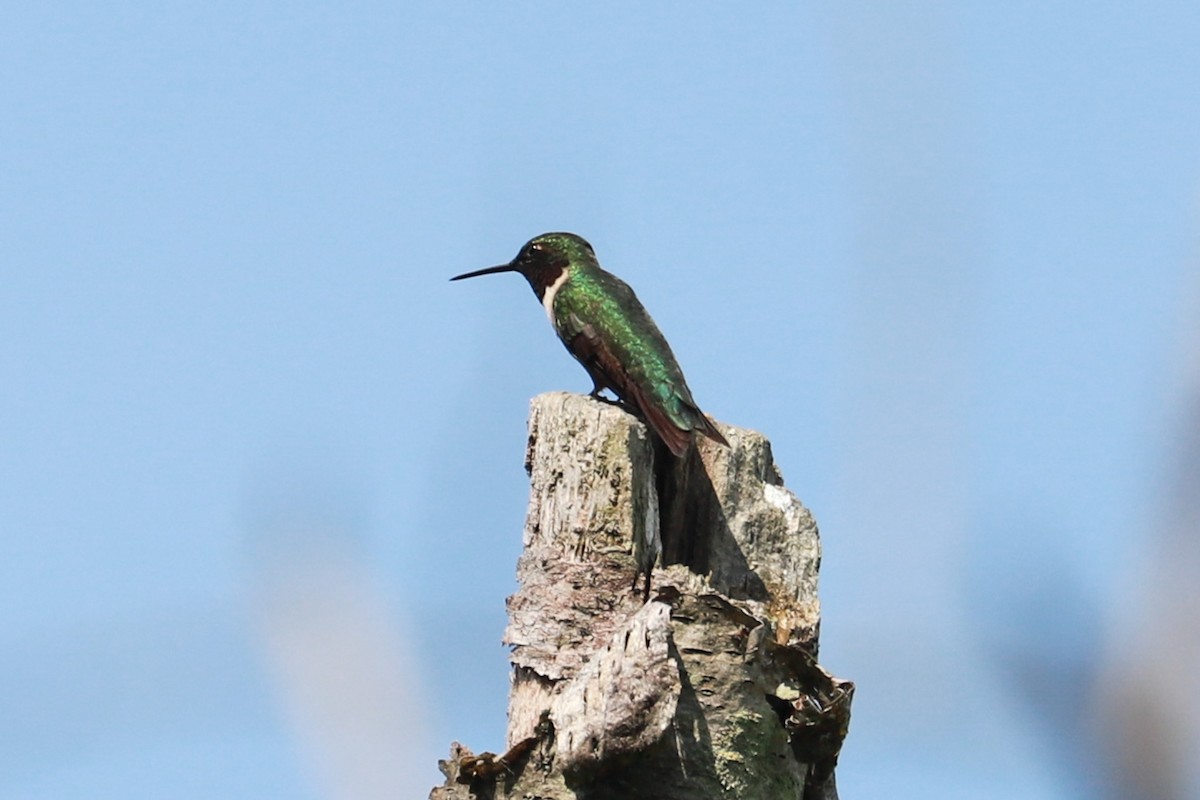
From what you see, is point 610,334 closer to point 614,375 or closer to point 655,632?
point 614,375

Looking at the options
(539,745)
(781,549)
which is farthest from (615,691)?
(781,549)

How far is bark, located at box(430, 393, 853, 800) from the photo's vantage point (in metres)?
3.87

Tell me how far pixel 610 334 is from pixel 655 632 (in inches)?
133

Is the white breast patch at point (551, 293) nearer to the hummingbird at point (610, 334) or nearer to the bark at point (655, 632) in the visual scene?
the hummingbird at point (610, 334)

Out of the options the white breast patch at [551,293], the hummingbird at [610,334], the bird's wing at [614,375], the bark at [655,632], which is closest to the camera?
the bark at [655,632]

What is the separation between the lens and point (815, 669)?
427cm

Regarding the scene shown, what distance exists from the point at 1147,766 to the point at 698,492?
414 cm

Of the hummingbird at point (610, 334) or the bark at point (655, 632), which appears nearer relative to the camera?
the bark at point (655, 632)

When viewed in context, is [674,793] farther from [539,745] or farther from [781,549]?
[781,549]

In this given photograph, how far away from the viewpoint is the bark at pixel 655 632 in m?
3.87

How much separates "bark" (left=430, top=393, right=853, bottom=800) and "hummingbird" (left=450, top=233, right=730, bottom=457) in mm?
284

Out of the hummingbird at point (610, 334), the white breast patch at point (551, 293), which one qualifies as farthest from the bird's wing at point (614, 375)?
the white breast patch at point (551, 293)

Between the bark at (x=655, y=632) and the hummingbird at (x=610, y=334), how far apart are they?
11.2 inches

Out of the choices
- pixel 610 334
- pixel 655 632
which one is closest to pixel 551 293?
pixel 610 334
